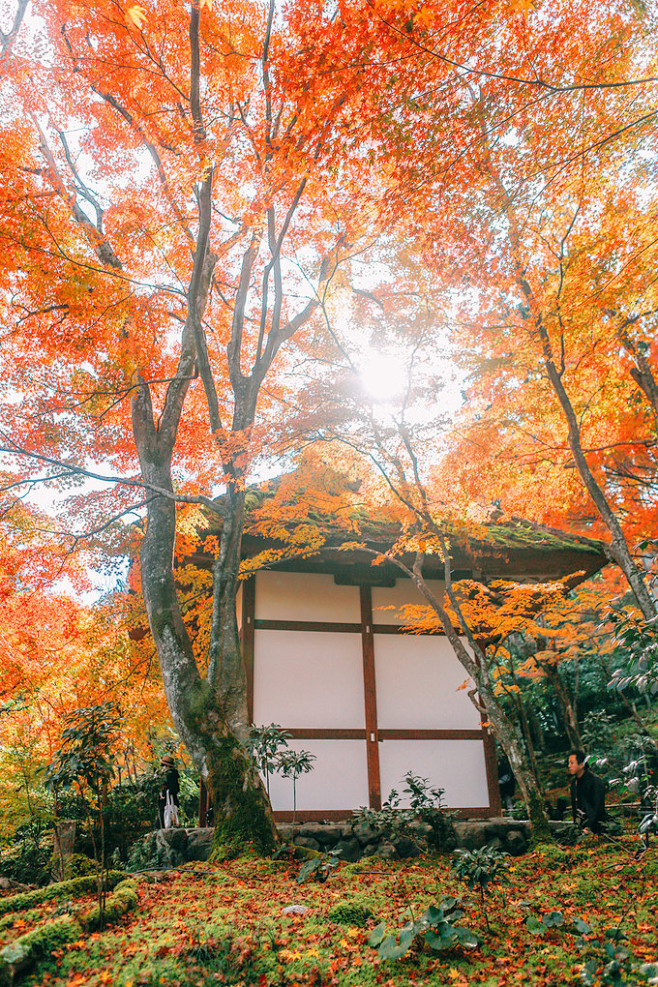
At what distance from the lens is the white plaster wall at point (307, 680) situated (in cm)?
778

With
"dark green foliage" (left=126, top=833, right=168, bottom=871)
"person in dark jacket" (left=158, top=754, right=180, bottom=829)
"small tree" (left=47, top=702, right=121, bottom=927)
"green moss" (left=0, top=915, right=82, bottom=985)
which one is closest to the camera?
"green moss" (left=0, top=915, right=82, bottom=985)

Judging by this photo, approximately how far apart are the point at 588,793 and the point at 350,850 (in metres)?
2.59

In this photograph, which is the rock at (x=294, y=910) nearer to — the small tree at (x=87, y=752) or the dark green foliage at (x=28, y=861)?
the small tree at (x=87, y=752)

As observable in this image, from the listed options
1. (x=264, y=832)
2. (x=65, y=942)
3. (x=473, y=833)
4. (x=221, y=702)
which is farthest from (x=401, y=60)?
(x=473, y=833)

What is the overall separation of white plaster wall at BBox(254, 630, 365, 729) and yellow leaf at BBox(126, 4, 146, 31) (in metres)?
6.88

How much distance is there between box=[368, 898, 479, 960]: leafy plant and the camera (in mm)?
2887

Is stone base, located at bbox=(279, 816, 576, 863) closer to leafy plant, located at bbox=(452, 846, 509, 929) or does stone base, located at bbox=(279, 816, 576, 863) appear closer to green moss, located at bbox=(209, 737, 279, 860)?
green moss, located at bbox=(209, 737, 279, 860)

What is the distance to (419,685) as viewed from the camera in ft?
27.6

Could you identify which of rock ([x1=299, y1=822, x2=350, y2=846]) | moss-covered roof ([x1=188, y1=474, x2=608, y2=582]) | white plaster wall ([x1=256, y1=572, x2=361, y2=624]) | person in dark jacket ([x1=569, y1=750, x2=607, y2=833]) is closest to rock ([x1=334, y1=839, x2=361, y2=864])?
rock ([x1=299, y1=822, x2=350, y2=846])

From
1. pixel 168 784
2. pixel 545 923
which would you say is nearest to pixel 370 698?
pixel 168 784

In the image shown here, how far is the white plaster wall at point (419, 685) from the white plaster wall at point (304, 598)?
0.62 metres

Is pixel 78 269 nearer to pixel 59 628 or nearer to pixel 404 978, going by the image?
pixel 59 628

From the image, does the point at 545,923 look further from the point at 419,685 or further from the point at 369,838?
the point at 419,685

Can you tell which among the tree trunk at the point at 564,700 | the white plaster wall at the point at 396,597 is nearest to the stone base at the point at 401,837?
the white plaster wall at the point at 396,597
